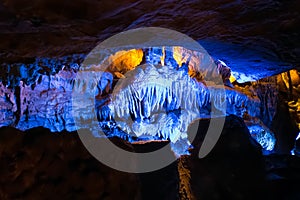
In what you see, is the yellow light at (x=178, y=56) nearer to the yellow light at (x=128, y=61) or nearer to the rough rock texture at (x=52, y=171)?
the yellow light at (x=128, y=61)

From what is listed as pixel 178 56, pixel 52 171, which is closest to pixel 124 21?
pixel 52 171

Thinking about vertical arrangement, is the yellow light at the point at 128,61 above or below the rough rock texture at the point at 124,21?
below

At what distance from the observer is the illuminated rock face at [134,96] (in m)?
4.68

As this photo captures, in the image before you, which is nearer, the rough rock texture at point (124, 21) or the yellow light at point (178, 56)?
the rough rock texture at point (124, 21)

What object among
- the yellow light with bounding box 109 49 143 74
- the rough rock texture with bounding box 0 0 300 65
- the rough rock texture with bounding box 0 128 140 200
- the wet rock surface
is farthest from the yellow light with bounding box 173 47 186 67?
the rough rock texture with bounding box 0 128 140 200

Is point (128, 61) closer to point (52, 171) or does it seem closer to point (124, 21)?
point (124, 21)

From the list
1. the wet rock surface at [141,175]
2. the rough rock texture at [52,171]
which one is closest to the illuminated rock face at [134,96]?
the wet rock surface at [141,175]

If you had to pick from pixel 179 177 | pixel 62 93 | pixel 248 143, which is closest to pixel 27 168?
pixel 179 177

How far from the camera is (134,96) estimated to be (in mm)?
5199

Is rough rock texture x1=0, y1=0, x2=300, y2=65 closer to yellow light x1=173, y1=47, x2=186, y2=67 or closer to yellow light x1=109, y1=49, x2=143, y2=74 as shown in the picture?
yellow light x1=173, y1=47, x2=186, y2=67

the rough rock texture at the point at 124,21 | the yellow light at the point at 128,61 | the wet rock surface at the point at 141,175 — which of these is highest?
the rough rock texture at the point at 124,21

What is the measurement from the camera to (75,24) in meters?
2.11

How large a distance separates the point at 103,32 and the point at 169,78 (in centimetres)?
296

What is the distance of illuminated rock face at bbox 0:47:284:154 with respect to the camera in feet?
15.4
